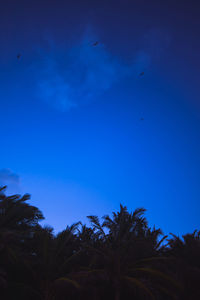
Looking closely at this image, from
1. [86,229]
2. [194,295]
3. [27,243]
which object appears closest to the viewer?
[194,295]

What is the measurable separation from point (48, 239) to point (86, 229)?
809 cm

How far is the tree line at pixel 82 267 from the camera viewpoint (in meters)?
12.8

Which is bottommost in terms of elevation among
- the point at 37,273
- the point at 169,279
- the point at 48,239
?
the point at 37,273

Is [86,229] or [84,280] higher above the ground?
[86,229]

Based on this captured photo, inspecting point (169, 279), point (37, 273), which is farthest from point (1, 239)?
point (169, 279)

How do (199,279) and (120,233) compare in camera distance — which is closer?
(199,279)

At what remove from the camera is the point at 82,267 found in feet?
47.7

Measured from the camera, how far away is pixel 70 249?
711 inches

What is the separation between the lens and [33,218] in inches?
641

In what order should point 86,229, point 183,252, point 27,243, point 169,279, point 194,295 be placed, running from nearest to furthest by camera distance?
point 169,279
point 194,295
point 27,243
point 183,252
point 86,229

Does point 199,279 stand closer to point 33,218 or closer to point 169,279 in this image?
point 169,279

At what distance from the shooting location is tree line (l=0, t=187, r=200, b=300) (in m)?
12.8

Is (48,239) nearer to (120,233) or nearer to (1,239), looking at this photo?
(1,239)

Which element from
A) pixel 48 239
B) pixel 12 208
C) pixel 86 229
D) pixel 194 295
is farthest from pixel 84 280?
pixel 86 229
